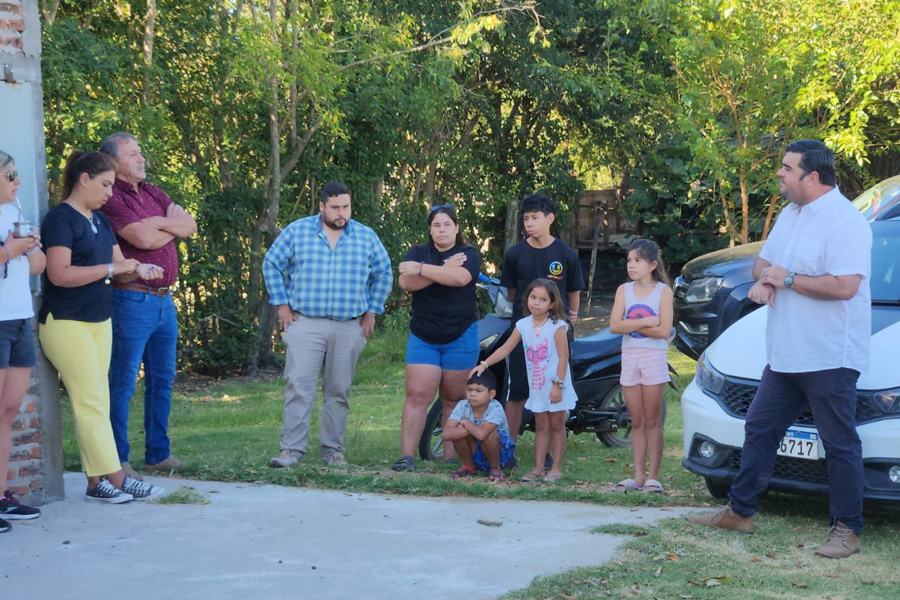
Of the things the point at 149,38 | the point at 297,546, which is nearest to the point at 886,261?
the point at 297,546

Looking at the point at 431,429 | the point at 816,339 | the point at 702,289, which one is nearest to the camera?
the point at 816,339

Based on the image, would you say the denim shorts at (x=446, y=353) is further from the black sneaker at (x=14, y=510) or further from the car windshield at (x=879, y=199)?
the car windshield at (x=879, y=199)

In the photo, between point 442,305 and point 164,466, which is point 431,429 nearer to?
point 442,305

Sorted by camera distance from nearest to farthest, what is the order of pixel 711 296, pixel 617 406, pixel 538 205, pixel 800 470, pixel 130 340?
pixel 800 470 → pixel 130 340 → pixel 538 205 → pixel 617 406 → pixel 711 296

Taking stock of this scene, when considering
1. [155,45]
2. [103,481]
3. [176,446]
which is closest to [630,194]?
[155,45]

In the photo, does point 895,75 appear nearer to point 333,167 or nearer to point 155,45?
point 333,167

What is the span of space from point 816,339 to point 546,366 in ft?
7.25

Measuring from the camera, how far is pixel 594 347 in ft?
27.9

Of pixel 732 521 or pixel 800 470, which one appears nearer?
pixel 732 521

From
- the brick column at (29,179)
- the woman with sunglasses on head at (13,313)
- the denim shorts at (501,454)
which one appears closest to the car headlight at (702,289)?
the denim shorts at (501,454)

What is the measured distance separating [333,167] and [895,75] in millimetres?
7328

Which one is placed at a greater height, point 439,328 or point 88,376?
point 439,328

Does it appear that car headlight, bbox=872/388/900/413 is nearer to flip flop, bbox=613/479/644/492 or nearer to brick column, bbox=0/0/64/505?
flip flop, bbox=613/479/644/492

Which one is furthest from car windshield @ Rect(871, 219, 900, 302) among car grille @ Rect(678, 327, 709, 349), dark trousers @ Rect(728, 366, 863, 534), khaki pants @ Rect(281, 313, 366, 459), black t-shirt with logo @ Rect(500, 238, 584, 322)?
car grille @ Rect(678, 327, 709, 349)
